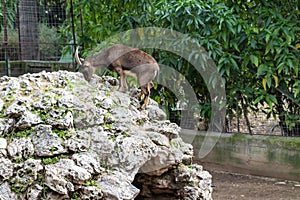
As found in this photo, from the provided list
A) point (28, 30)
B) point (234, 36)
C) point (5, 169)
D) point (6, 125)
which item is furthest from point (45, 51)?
point (5, 169)

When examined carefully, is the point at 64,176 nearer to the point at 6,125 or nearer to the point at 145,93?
the point at 6,125

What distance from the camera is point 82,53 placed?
6348mm

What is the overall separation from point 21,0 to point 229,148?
12.6ft

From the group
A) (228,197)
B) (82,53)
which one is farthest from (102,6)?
(228,197)

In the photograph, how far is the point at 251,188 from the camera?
5301 millimetres

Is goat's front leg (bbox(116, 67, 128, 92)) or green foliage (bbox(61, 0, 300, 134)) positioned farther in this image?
green foliage (bbox(61, 0, 300, 134))

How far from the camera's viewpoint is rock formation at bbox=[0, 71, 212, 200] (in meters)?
2.65

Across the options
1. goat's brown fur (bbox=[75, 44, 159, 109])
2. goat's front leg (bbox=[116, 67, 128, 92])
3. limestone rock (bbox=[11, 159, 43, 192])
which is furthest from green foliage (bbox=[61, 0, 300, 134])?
limestone rock (bbox=[11, 159, 43, 192])

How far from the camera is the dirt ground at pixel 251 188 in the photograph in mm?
4965

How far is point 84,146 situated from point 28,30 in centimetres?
459

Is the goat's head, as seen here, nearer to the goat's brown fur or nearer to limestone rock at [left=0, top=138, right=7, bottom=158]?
the goat's brown fur

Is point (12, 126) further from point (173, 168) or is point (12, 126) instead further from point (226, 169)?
point (226, 169)

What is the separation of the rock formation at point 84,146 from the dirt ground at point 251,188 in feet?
5.41

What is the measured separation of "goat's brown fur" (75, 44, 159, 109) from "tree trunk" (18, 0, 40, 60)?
2.94 m
